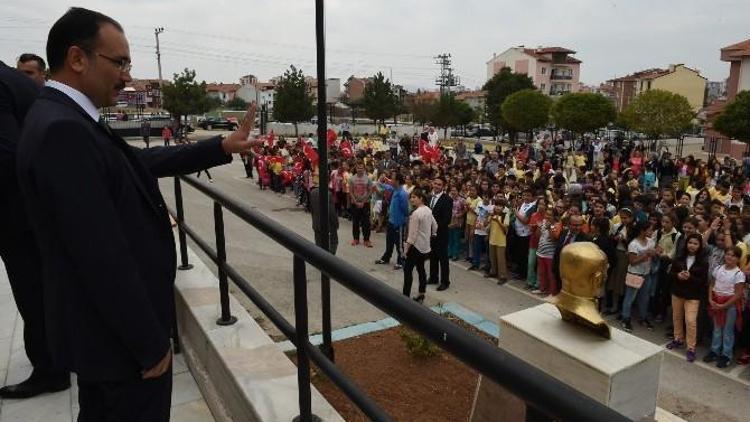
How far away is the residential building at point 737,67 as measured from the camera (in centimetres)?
4047

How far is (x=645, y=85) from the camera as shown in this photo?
81.9 m

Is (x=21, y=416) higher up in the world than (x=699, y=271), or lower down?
higher up

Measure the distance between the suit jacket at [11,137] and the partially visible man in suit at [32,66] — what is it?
0.52 metres

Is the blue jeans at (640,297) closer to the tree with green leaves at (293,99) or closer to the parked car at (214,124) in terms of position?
the tree with green leaves at (293,99)

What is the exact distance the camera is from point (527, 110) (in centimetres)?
4472

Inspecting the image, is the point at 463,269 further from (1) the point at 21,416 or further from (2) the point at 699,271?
(1) the point at 21,416

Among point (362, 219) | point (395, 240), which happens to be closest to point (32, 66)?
point (395, 240)

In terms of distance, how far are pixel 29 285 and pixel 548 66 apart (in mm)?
91256

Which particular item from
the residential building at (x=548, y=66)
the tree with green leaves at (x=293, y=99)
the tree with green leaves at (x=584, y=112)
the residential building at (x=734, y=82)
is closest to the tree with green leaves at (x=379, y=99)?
the tree with green leaves at (x=293, y=99)

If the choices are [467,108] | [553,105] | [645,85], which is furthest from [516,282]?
[645,85]

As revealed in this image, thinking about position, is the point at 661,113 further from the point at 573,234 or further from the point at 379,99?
the point at 573,234

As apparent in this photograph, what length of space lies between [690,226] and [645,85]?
8467cm

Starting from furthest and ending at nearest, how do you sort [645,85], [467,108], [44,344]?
1. [645,85]
2. [467,108]
3. [44,344]

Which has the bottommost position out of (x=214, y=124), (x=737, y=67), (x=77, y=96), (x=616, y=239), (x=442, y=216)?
(x=616, y=239)
